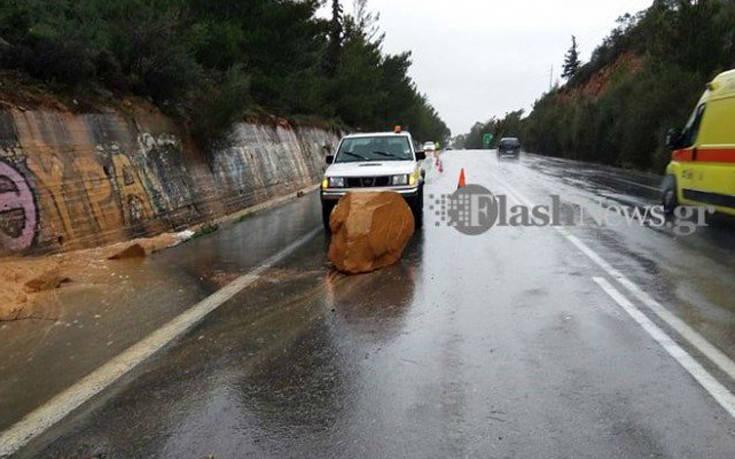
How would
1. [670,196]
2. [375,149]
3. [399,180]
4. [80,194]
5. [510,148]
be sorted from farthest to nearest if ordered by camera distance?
[510,148]
[670,196]
[375,149]
[399,180]
[80,194]

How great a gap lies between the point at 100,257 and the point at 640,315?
698 cm

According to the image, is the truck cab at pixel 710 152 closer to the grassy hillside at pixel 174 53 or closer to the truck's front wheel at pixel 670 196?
the truck's front wheel at pixel 670 196

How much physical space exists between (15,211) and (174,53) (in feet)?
20.5

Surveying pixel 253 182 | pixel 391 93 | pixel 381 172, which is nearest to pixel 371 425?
pixel 381 172

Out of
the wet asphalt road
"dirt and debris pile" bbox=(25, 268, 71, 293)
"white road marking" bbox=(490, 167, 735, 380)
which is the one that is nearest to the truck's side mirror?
"white road marking" bbox=(490, 167, 735, 380)

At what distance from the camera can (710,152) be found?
9.73 metres

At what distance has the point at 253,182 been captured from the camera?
54.7ft

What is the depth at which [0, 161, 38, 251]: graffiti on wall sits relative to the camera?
7554mm

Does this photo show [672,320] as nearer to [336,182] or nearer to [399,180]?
[399,180]

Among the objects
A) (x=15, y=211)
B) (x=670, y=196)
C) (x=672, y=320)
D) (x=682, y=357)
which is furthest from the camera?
(x=670, y=196)

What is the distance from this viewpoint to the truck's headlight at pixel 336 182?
10.2 meters

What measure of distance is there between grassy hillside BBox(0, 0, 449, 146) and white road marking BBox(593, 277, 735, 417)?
29.2ft

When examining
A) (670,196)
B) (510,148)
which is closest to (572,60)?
(510,148)

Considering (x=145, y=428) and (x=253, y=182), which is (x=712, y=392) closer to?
(x=145, y=428)
